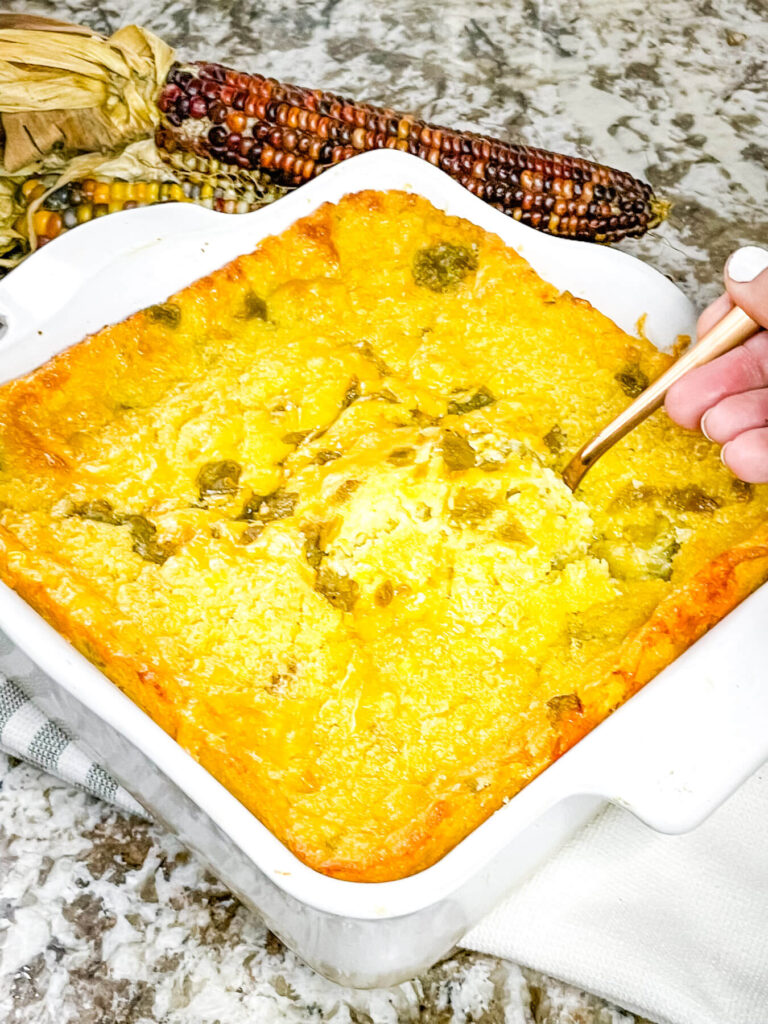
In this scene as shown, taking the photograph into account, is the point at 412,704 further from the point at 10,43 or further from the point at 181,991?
the point at 10,43

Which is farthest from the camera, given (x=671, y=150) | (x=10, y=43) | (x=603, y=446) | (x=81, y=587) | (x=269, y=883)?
(x=671, y=150)

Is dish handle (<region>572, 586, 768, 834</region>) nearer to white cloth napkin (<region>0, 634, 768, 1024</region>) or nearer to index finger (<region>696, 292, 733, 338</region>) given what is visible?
white cloth napkin (<region>0, 634, 768, 1024</region>)

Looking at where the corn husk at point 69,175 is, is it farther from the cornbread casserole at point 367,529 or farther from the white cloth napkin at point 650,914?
the white cloth napkin at point 650,914

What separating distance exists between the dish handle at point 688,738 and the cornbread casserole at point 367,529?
0.06 metres

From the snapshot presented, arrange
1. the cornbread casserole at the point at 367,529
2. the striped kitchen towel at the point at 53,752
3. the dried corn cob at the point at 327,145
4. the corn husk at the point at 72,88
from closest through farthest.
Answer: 1. the cornbread casserole at the point at 367,529
2. the striped kitchen towel at the point at 53,752
3. the corn husk at the point at 72,88
4. the dried corn cob at the point at 327,145

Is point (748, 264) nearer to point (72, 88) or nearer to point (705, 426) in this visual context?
point (705, 426)

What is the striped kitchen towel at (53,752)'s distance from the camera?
1470 mm

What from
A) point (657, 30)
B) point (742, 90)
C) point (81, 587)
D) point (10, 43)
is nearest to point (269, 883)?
point (81, 587)

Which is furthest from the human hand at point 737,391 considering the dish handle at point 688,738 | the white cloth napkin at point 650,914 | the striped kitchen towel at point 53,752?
the striped kitchen towel at point 53,752

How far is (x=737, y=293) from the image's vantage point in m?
1.38

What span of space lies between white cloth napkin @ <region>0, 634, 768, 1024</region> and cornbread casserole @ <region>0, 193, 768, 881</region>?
24 cm

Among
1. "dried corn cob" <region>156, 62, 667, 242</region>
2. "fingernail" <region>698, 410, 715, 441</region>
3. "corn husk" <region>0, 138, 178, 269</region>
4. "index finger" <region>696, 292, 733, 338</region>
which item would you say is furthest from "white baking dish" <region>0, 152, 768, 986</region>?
"dried corn cob" <region>156, 62, 667, 242</region>

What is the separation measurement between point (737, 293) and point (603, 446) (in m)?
0.26

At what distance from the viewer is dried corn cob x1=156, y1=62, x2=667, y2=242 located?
2088mm
